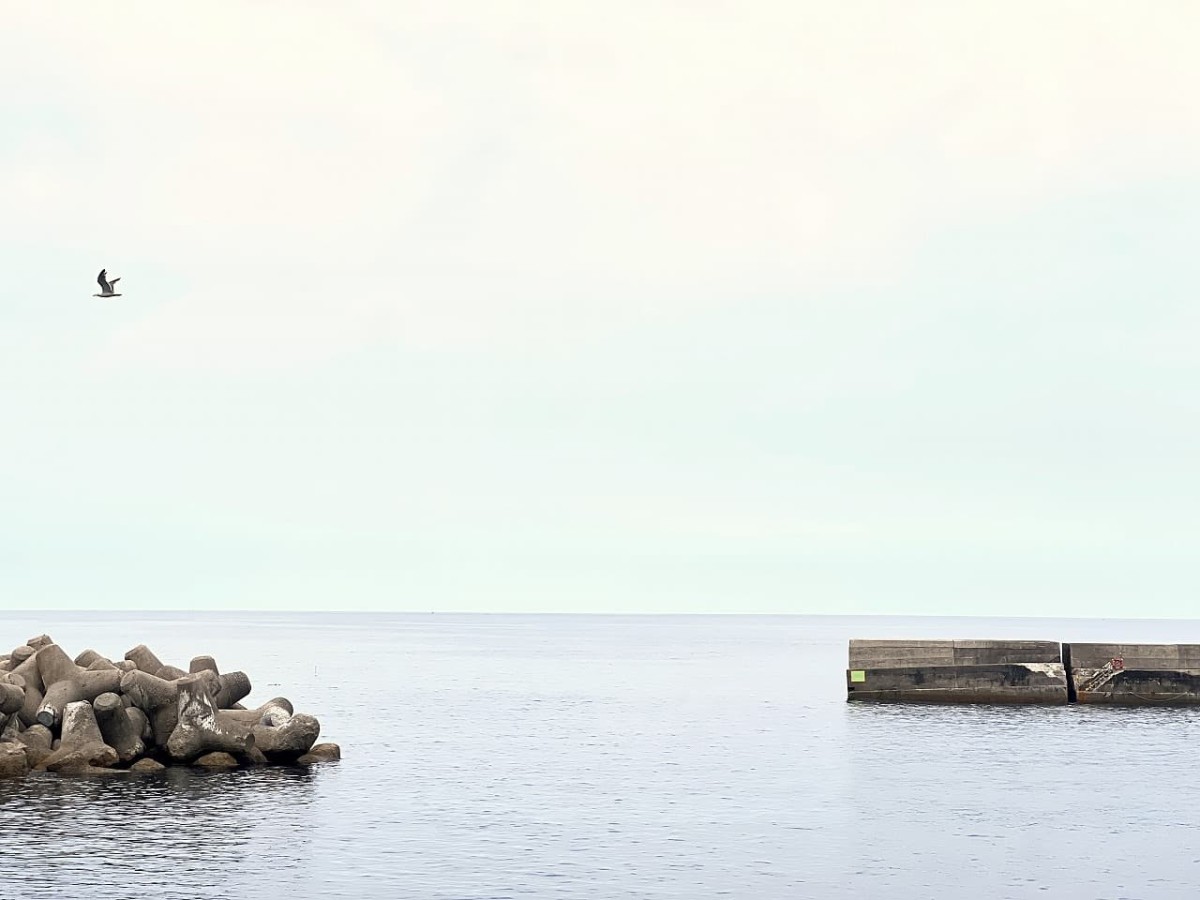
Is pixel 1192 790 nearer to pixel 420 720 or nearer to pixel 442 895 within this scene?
pixel 442 895

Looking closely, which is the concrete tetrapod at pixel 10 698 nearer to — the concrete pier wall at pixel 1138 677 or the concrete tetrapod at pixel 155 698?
the concrete tetrapod at pixel 155 698

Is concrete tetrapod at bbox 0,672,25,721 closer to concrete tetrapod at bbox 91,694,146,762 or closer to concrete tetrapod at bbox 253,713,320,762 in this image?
concrete tetrapod at bbox 91,694,146,762

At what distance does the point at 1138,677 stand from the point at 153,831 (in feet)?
180

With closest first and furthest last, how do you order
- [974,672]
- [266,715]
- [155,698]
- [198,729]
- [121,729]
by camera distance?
[121,729], [155,698], [198,729], [266,715], [974,672]

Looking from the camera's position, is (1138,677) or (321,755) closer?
(321,755)

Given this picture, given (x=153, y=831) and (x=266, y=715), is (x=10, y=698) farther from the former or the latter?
(x=153, y=831)

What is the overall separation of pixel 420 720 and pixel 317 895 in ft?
151

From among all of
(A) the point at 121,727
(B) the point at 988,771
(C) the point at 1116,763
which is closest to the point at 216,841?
(A) the point at 121,727

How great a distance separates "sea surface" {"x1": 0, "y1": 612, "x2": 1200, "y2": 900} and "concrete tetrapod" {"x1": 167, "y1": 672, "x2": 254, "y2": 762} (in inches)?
35.0

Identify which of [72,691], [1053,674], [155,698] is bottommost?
[1053,674]

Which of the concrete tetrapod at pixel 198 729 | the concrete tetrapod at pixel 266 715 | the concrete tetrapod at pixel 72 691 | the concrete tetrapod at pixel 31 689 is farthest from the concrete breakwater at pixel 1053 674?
the concrete tetrapod at pixel 31 689

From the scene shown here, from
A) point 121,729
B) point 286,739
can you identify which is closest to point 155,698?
point 121,729

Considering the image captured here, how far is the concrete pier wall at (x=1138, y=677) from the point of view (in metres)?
72.8

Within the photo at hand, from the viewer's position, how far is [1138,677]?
2874 inches
